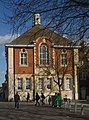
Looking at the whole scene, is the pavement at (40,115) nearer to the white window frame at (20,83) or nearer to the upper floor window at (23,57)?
the white window frame at (20,83)

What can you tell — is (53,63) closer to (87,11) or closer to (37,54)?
(37,54)

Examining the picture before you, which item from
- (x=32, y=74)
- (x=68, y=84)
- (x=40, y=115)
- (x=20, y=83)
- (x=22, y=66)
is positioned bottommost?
(x=40, y=115)

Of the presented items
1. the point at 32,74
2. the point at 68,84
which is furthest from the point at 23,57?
the point at 68,84

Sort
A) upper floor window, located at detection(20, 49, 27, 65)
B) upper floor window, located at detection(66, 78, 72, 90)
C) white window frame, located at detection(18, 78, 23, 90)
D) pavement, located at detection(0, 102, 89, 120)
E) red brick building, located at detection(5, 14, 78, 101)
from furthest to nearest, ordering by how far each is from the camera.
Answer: upper floor window, located at detection(66, 78, 72, 90)
upper floor window, located at detection(20, 49, 27, 65)
white window frame, located at detection(18, 78, 23, 90)
red brick building, located at detection(5, 14, 78, 101)
pavement, located at detection(0, 102, 89, 120)

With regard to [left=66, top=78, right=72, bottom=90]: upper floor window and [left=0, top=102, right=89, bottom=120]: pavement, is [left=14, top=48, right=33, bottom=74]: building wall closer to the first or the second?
[left=66, top=78, right=72, bottom=90]: upper floor window

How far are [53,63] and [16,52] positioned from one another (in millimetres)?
12219

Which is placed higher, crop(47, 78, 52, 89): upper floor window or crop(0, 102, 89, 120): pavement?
crop(47, 78, 52, 89): upper floor window

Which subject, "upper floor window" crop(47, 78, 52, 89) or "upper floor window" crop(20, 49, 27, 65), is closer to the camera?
"upper floor window" crop(47, 78, 52, 89)

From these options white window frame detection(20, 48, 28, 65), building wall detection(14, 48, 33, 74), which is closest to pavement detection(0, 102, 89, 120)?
building wall detection(14, 48, 33, 74)

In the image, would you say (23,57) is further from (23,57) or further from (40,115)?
(40,115)

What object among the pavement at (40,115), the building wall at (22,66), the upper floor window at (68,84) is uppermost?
the building wall at (22,66)

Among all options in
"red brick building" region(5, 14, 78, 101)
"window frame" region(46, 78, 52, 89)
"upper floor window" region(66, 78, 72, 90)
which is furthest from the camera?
"upper floor window" region(66, 78, 72, 90)

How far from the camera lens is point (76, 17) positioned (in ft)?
53.7

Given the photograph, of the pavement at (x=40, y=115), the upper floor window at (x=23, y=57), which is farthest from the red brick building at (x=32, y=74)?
the pavement at (x=40, y=115)
